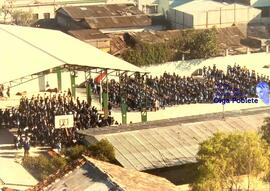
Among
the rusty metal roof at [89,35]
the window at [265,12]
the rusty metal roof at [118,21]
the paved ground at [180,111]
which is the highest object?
the window at [265,12]

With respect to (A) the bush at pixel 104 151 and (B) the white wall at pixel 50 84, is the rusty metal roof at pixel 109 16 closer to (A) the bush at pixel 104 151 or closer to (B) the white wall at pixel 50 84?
(B) the white wall at pixel 50 84

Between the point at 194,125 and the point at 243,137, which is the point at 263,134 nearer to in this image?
the point at 243,137

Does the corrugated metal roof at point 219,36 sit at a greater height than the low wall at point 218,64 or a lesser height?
greater

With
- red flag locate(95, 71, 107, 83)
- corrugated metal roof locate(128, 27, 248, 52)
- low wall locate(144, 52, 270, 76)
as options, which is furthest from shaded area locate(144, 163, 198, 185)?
corrugated metal roof locate(128, 27, 248, 52)

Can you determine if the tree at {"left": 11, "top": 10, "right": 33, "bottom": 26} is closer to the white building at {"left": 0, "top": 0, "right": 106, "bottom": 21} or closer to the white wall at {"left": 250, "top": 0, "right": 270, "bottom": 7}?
the white building at {"left": 0, "top": 0, "right": 106, "bottom": 21}

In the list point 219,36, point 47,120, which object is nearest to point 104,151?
point 47,120

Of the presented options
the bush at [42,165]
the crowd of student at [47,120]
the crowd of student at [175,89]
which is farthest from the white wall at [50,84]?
the bush at [42,165]
